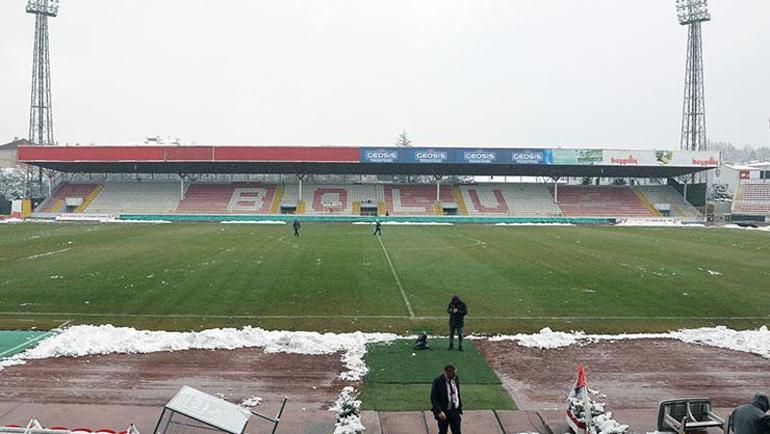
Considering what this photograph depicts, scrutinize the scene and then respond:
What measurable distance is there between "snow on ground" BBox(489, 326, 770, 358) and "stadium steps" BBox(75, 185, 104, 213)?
61.0 metres

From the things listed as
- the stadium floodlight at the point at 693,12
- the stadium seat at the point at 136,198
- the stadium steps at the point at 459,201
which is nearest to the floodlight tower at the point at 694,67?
the stadium floodlight at the point at 693,12

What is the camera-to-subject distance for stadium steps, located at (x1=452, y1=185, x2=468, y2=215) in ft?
209

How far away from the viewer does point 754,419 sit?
6039mm

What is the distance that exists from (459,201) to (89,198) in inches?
1685

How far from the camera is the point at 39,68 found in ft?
221

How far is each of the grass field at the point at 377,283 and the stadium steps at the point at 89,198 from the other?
29738mm

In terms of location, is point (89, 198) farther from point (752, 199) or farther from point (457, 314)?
point (752, 199)

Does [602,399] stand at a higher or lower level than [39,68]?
lower

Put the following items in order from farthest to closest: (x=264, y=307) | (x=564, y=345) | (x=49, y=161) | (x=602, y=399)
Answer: (x=49, y=161), (x=264, y=307), (x=564, y=345), (x=602, y=399)

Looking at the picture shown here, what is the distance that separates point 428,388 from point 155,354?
604 centimetres

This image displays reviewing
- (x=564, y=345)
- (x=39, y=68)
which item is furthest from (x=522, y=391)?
(x=39, y=68)

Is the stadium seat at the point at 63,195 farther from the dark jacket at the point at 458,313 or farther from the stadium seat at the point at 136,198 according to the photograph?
the dark jacket at the point at 458,313

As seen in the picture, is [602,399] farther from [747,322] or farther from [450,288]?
[450,288]

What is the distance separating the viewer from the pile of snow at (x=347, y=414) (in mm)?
8078
